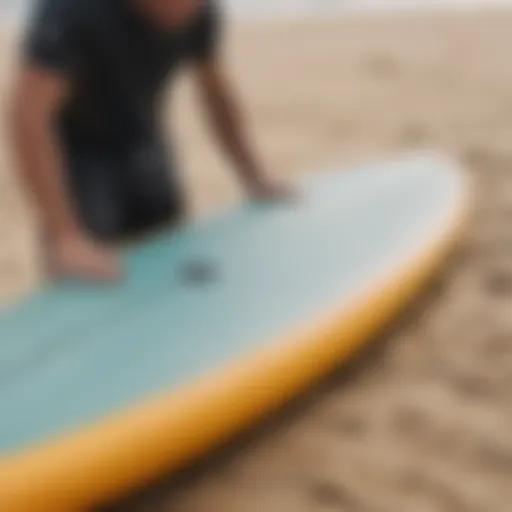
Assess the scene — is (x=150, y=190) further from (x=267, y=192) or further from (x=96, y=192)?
(x=267, y=192)

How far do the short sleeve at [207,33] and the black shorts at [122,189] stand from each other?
16 centimetres

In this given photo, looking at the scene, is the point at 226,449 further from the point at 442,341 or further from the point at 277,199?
the point at 277,199

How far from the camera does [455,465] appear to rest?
3.85ft

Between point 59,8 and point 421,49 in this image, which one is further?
point 421,49

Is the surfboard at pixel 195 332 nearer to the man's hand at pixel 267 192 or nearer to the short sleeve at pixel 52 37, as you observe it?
the man's hand at pixel 267 192

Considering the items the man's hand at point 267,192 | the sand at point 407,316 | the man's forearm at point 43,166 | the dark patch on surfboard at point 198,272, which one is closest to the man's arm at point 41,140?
the man's forearm at point 43,166

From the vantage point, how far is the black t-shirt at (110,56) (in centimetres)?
132

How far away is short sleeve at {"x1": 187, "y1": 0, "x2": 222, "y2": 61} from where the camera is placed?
1524mm

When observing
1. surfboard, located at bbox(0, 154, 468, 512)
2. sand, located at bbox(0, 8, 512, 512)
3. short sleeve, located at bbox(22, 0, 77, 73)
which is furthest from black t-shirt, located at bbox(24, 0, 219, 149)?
sand, located at bbox(0, 8, 512, 512)

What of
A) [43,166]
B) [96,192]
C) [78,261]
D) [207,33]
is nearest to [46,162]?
Result: [43,166]

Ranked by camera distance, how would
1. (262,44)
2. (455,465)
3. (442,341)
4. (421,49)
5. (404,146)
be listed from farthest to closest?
(262,44)
(421,49)
(404,146)
(442,341)
(455,465)

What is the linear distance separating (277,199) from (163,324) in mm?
528

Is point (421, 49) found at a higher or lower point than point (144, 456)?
higher

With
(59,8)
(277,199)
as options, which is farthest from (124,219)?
(59,8)
